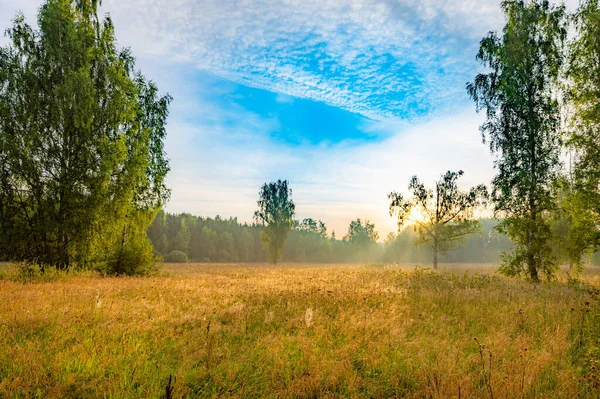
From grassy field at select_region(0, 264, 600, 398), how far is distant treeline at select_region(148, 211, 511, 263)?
7374 cm

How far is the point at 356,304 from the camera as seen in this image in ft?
28.6

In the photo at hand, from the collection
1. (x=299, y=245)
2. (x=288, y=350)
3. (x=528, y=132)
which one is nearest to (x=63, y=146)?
(x=288, y=350)

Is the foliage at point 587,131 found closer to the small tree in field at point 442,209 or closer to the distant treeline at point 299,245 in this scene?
the small tree in field at point 442,209

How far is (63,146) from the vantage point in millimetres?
14453

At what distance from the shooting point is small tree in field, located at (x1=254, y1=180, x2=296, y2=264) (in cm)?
4812

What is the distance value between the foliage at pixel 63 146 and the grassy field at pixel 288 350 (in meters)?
6.34

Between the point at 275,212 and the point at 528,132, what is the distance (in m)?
35.3

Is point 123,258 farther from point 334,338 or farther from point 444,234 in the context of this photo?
point 444,234

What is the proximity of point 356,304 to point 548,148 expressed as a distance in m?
14.4

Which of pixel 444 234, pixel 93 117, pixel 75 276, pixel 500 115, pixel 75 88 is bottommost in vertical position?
pixel 75 276

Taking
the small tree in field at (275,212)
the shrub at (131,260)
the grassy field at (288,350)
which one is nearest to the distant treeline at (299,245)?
the small tree in field at (275,212)

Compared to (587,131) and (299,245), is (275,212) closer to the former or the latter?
(587,131)

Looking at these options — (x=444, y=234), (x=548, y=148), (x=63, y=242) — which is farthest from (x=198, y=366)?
(x=444, y=234)

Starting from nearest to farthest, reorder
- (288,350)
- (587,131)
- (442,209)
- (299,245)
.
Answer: (288,350), (587,131), (442,209), (299,245)
